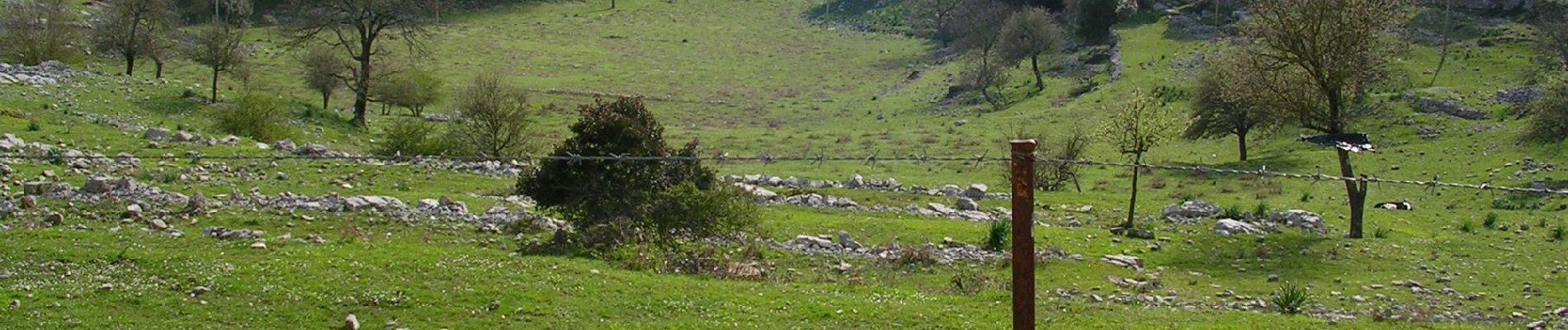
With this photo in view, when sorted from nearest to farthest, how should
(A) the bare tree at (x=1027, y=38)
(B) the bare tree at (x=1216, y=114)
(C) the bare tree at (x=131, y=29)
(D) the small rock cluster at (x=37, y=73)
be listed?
(D) the small rock cluster at (x=37, y=73) < (B) the bare tree at (x=1216, y=114) < (C) the bare tree at (x=131, y=29) < (A) the bare tree at (x=1027, y=38)

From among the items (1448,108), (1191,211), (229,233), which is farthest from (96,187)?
(1448,108)

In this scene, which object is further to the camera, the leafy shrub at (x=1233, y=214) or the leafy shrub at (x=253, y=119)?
the leafy shrub at (x=253, y=119)

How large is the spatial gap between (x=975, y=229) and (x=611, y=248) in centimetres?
1012

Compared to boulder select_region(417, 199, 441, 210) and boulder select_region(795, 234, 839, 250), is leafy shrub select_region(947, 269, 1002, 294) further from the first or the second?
boulder select_region(417, 199, 441, 210)

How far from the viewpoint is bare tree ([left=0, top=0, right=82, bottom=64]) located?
5022 centimetres

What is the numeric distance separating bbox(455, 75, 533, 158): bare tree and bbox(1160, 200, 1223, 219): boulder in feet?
62.9

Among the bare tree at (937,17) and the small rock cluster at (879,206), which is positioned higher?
the bare tree at (937,17)

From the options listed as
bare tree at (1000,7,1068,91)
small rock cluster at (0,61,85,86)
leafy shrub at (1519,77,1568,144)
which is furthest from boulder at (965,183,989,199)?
bare tree at (1000,7,1068,91)

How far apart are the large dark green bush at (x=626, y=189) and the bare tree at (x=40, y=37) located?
37.2 metres

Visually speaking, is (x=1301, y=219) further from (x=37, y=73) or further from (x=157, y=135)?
(x=37, y=73)

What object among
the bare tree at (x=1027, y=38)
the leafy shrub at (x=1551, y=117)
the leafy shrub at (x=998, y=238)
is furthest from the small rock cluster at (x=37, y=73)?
the bare tree at (x=1027, y=38)

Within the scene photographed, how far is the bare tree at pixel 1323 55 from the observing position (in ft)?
95.0

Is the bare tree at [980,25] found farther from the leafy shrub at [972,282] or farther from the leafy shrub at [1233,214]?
the leafy shrub at [972,282]

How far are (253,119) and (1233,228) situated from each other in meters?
28.9
